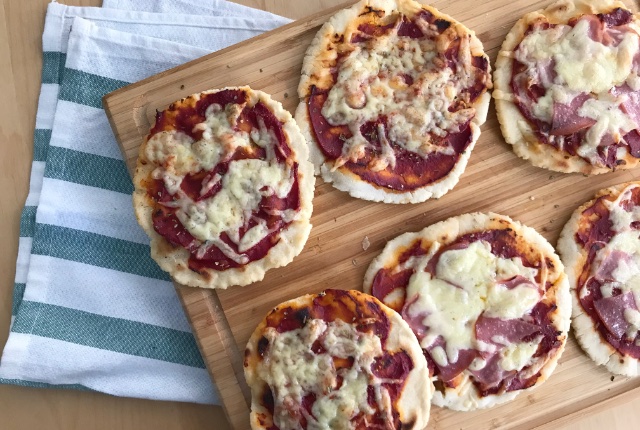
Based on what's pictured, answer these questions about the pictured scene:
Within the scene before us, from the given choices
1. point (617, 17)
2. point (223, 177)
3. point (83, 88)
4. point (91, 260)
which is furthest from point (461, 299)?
point (83, 88)

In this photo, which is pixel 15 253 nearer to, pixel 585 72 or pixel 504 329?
pixel 504 329

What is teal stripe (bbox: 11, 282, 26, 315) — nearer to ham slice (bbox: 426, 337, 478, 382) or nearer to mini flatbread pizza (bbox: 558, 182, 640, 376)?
ham slice (bbox: 426, 337, 478, 382)

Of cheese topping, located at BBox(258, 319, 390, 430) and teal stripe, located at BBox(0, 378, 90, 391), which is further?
teal stripe, located at BBox(0, 378, 90, 391)

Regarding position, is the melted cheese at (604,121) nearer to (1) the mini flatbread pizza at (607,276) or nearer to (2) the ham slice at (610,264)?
(1) the mini flatbread pizza at (607,276)

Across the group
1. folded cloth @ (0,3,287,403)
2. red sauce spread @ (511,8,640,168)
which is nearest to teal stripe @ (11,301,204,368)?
folded cloth @ (0,3,287,403)

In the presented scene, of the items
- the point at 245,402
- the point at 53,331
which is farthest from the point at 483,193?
the point at 53,331
